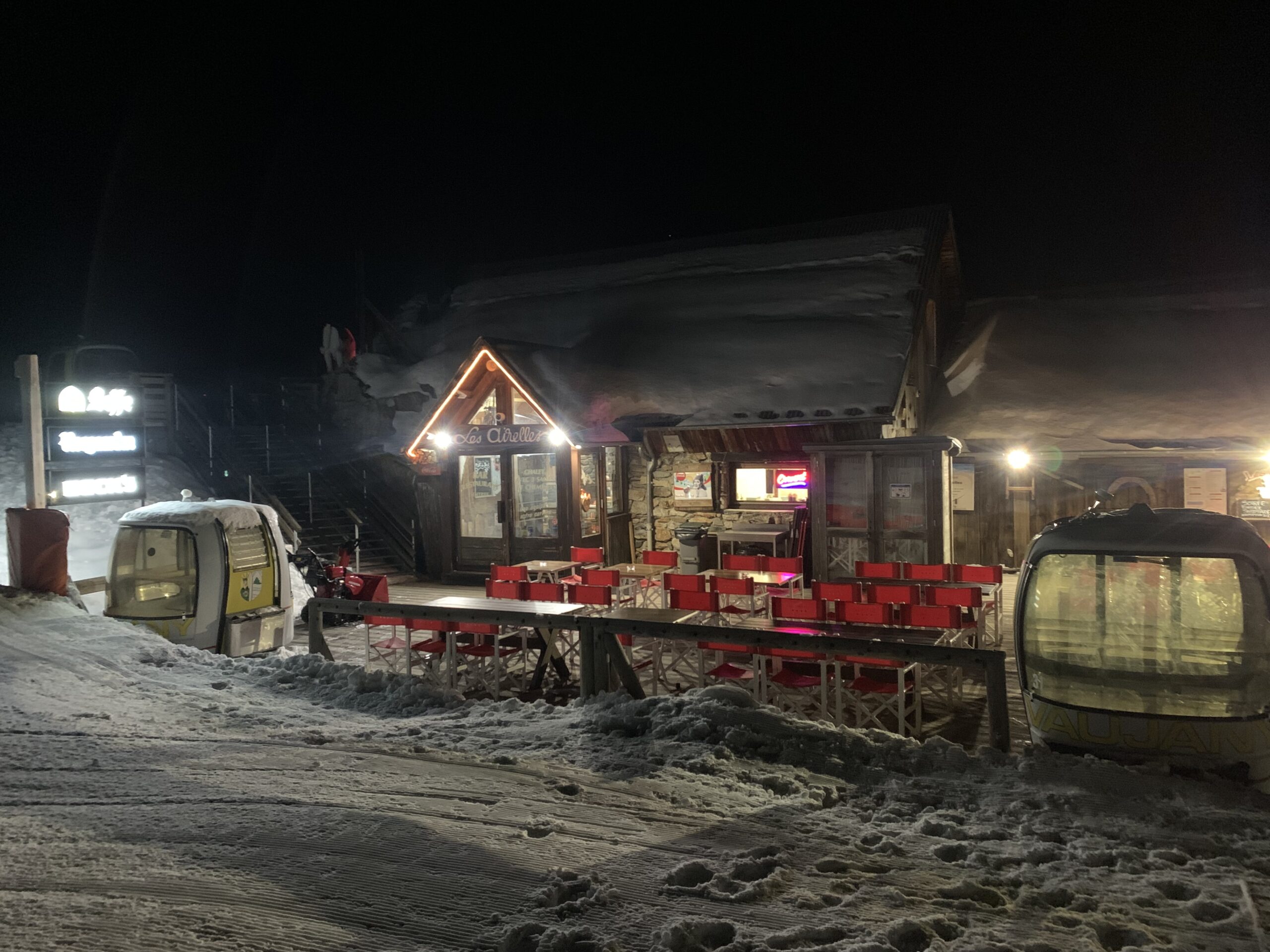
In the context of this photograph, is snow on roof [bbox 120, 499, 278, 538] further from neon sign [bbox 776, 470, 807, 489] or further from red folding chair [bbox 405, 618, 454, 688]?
neon sign [bbox 776, 470, 807, 489]

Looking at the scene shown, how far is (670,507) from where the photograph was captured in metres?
16.6

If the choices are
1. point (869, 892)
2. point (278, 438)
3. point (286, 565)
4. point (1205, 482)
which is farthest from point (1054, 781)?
point (278, 438)

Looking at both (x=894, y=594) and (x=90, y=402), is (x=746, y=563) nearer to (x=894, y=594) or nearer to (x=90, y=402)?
(x=894, y=594)

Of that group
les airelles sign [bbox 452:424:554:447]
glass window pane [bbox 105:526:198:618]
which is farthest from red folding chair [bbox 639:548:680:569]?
glass window pane [bbox 105:526:198:618]

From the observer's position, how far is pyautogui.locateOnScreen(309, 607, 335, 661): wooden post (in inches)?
290

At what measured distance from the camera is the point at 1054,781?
4.61 metres

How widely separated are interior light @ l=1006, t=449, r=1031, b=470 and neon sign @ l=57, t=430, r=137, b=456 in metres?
15.0

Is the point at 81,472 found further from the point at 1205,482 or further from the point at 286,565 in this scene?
the point at 1205,482

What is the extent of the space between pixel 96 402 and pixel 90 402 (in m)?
0.10

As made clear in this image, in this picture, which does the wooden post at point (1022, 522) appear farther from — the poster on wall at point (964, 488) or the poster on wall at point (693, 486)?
the poster on wall at point (693, 486)

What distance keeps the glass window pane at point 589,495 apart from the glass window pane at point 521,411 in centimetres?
120

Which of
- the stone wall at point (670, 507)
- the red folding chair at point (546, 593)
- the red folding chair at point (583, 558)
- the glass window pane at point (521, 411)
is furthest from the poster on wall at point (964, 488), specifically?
the red folding chair at point (546, 593)

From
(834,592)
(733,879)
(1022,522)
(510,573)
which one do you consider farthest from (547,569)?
(733,879)

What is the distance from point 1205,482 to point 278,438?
71.4 feet
